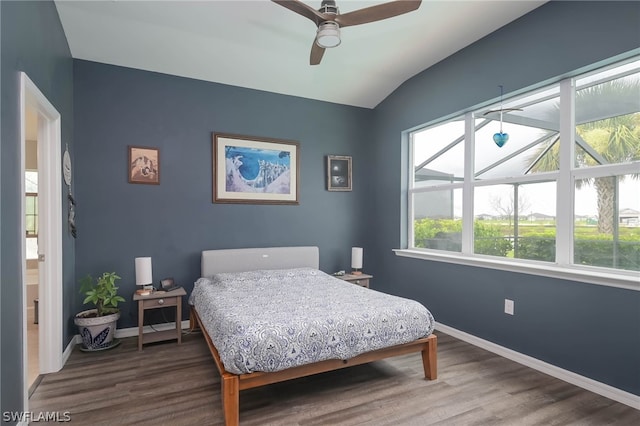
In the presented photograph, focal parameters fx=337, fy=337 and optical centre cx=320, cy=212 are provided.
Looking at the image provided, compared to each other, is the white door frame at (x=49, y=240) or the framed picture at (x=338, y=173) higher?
the framed picture at (x=338, y=173)

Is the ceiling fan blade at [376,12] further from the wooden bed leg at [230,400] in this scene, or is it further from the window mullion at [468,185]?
the wooden bed leg at [230,400]

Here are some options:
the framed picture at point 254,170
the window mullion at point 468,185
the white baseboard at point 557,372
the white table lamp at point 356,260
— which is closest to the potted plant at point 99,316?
the framed picture at point 254,170

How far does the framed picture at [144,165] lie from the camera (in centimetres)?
371

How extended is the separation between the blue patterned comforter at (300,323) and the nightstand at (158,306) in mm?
279

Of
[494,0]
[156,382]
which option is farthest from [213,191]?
[494,0]

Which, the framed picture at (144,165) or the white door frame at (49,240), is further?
the framed picture at (144,165)

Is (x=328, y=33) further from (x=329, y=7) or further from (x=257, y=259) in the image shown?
(x=257, y=259)

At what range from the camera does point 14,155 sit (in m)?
1.88

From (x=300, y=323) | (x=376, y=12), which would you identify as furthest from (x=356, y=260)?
(x=376, y=12)

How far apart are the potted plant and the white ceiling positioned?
2308 millimetres

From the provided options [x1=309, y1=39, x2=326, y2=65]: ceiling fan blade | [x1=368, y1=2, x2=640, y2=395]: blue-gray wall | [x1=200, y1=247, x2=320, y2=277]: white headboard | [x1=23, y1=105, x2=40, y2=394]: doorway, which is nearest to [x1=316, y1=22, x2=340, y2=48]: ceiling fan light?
[x1=309, y1=39, x2=326, y2=65]: ceiling fan blade

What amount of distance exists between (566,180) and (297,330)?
8.27ft

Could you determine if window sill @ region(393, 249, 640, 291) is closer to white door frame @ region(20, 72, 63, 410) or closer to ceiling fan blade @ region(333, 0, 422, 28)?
ceiling fan blade @ region(333, 0, 422, 28)

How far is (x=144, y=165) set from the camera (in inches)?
148
